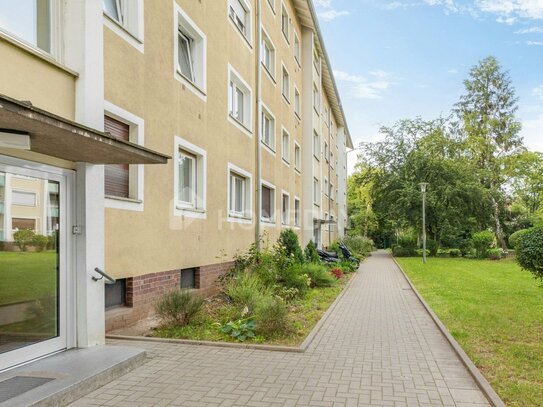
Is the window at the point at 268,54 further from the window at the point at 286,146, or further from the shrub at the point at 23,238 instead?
the shrub at the point at 23,238

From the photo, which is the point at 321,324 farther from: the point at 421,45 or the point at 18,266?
the point at 421,45

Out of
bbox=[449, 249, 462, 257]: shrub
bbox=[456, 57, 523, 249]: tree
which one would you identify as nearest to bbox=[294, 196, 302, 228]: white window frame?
bbox=[449, 249, 462, 257]: shrub

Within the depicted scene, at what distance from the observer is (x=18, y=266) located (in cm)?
527

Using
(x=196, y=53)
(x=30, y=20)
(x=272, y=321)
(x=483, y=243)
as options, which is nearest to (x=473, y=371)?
Answer: (x=272, y=321)

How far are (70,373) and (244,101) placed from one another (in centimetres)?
1155

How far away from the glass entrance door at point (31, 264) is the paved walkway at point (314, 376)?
1.09 m

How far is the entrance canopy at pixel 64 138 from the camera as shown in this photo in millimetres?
3834

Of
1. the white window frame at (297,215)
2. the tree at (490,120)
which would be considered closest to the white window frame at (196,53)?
the white window frame at (297,215)

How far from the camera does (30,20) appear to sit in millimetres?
5668

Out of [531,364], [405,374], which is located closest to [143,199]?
[405,374]

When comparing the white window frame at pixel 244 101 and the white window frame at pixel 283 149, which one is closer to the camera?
the white window frame at pixel 244 101

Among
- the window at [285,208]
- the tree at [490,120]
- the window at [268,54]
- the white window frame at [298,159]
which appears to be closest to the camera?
the window at [268,54]

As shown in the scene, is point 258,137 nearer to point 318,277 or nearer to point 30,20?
point 318,277

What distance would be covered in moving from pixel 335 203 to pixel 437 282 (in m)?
24.3
